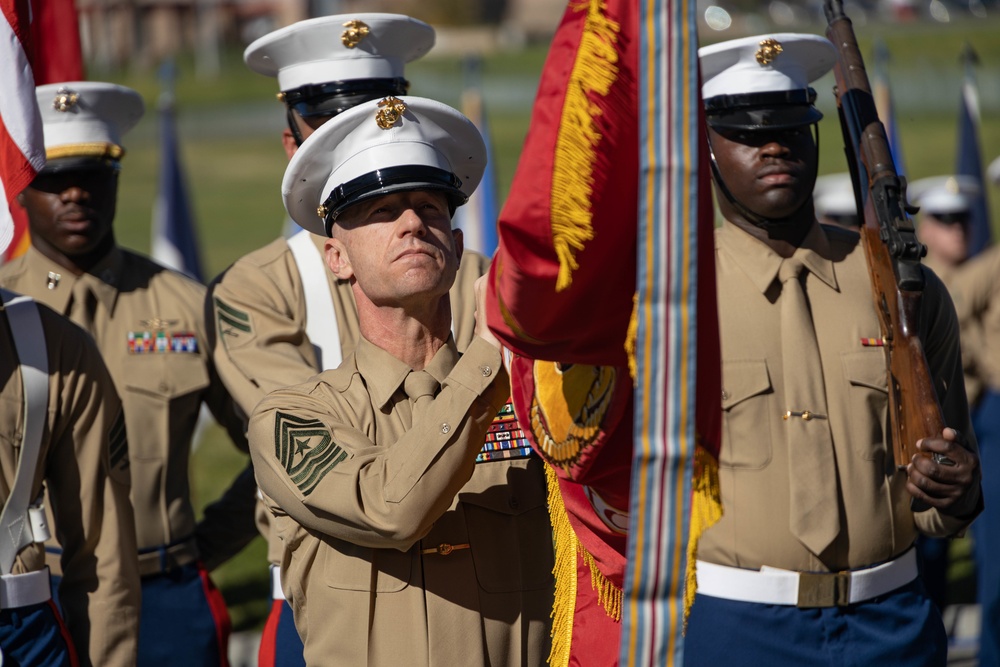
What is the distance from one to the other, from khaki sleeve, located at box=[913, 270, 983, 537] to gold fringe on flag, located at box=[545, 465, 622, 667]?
120 centimetres

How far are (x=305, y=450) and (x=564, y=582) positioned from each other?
675 mm

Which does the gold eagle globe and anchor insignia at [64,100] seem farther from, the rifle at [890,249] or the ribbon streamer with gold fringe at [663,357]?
the ribbon streamer with gold fringe at [663,357]

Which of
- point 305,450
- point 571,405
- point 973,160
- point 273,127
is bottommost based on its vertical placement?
point 305,450

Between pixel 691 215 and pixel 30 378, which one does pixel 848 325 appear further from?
pixel 30 378

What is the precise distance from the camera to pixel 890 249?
347cm

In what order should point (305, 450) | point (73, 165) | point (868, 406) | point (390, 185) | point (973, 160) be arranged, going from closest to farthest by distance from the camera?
point (305, 450), point (390, 185), point (868, 406), point (73, 165), point (973, 160)

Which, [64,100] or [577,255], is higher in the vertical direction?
[64,100]

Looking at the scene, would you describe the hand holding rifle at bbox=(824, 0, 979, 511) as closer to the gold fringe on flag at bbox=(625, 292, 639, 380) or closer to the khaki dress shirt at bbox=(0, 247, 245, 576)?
the gold fringe on flag at bbox=(625, 292, 639, 380)

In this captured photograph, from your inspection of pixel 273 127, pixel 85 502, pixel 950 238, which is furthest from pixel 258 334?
pixel 273 127

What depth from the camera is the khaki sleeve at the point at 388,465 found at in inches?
108

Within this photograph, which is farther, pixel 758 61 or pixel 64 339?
pixel 758 61

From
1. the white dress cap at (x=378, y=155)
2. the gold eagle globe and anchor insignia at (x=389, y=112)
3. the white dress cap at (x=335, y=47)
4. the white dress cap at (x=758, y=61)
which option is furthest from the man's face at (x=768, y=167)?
the gold eagle globe and anchor insignia at (x=389, y=112)

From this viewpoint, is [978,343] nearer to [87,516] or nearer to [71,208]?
[71,208]

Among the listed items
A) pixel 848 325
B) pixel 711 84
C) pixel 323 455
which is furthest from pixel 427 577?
pixel 711 84
